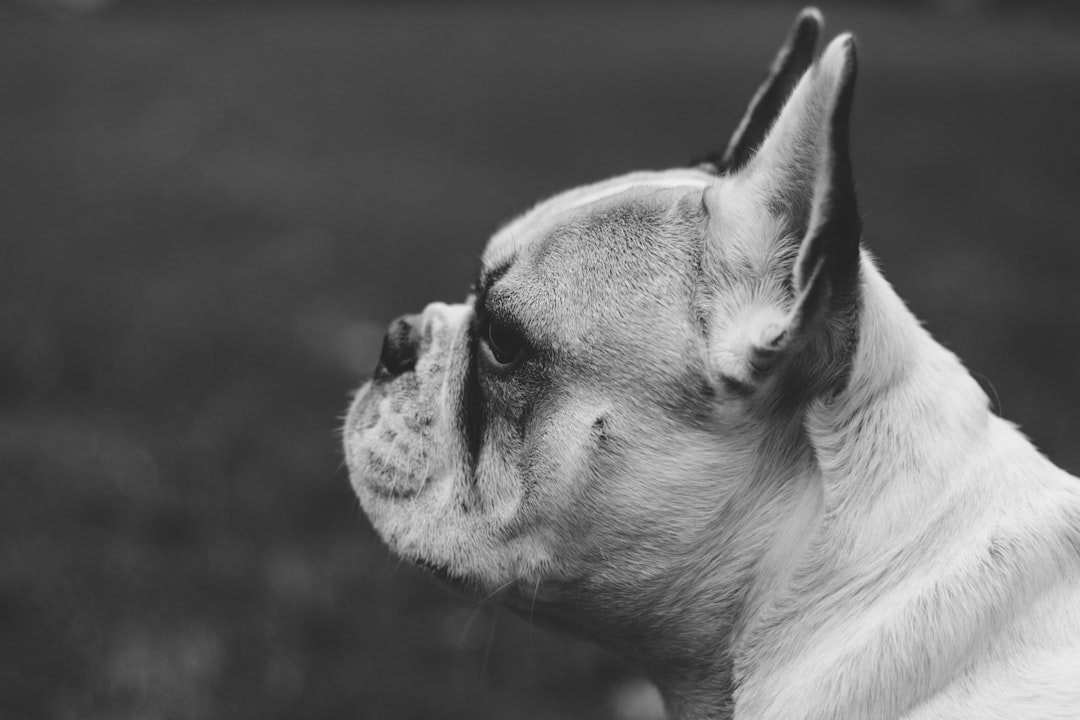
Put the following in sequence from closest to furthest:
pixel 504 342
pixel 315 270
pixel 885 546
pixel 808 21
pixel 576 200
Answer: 1. pixel 885 546
2. pixel 504 342
3. pixel 576 200
4. pixel 808 21
5. pixel 315 270

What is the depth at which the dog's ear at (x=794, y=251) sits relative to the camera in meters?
1.78

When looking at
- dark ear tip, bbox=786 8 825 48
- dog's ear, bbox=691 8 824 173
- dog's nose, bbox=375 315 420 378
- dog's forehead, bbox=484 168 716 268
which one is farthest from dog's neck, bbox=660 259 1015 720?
dog's nose, bbox=375 315 420 378

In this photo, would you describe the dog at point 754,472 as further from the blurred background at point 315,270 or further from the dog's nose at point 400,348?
the blurred background at point 315,270

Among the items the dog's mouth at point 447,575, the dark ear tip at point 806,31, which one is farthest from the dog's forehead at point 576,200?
the dog's mouth at point 447,575

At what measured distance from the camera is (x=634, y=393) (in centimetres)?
217

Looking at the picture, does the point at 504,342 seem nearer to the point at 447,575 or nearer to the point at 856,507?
the point at 447,575

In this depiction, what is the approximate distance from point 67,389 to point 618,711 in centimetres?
327

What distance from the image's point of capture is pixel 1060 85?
10.6m

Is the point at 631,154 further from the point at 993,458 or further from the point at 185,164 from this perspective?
the point at 993,458

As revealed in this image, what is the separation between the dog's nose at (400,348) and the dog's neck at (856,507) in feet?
3.36

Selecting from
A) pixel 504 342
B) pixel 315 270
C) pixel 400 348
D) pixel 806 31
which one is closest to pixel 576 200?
pixel 504 342

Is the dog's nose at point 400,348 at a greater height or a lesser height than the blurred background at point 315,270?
greater

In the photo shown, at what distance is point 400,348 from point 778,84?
1.17 meters

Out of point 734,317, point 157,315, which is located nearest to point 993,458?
point 734,317
